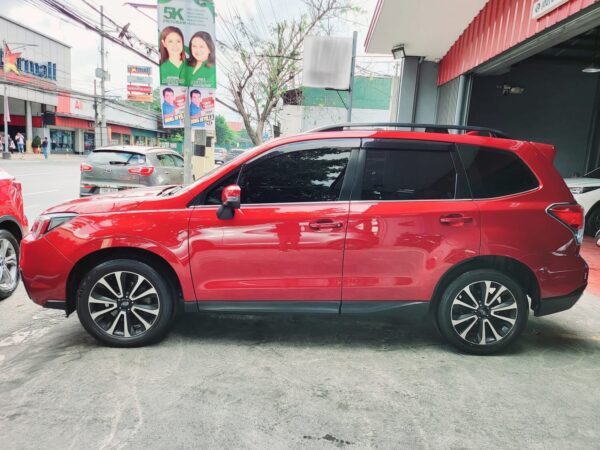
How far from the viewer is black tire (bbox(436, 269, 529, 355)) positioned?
3623mm

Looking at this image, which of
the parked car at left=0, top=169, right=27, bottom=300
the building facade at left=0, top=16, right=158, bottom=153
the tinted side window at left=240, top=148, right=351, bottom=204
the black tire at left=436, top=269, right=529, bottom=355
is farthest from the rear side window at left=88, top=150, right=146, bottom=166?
the building facade at left=0, top=16, right=158, bottom=153

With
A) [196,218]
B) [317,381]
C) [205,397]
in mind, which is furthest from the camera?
[196,218]

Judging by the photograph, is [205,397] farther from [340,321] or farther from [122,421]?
[340,321]

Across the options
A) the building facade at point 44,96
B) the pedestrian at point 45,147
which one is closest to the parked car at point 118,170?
the building facade at point 44,96

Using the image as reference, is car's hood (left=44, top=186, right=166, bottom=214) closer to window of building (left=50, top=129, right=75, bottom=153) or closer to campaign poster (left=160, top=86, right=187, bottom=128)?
campaign poster (left=160, top=86, right=187, bottom=128)

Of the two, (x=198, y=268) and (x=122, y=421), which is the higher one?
(x=198, y=268)

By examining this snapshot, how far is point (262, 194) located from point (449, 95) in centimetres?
816

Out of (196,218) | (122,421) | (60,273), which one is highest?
(196,218)

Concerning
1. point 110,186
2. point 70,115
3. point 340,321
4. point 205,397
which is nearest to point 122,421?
point 205,397

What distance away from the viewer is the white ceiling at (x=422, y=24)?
767cm

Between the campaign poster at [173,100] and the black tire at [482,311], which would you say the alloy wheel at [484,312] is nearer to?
the black tire at [482,311]

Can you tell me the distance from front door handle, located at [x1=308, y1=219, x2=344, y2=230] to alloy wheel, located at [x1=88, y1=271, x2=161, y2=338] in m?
1.34

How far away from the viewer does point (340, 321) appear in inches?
174

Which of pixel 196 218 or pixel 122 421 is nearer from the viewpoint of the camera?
pixel 122 421
